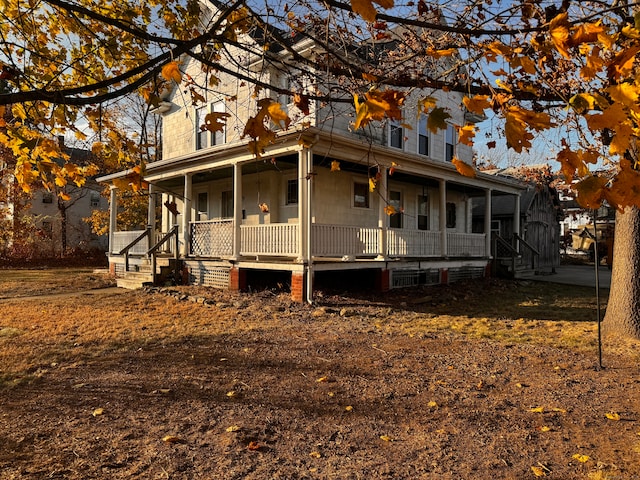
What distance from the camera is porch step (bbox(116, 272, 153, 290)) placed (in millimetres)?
14586

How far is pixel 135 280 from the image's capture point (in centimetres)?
1488

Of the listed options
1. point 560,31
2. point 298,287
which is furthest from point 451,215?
point 560,31

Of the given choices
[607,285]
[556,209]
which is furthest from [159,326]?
[556,209]

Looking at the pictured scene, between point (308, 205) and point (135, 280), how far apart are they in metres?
6.95

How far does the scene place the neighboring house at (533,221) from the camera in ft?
78.6

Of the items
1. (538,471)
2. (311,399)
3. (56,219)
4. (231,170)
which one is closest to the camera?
(538,471)

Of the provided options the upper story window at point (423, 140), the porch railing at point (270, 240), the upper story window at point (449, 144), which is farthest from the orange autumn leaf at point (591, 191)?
the upper story window at point (449, 144)

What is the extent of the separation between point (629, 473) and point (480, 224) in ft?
76.0

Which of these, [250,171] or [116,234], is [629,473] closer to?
[250,171]

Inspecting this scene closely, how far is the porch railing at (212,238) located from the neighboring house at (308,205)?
0.03m

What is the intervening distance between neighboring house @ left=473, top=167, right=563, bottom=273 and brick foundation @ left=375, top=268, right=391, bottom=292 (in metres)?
10.8

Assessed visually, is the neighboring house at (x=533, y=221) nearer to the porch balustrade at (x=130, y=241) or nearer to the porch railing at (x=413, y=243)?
the porch railing at (x=413, y=243)

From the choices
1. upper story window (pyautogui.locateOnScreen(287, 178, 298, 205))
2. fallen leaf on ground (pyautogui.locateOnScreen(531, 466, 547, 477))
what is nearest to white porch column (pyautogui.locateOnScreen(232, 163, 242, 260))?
upper story window (pyautogui.locateOnScreen(287, 178, 298, 205))

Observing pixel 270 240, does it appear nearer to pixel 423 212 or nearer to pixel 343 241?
pixel 343 241
